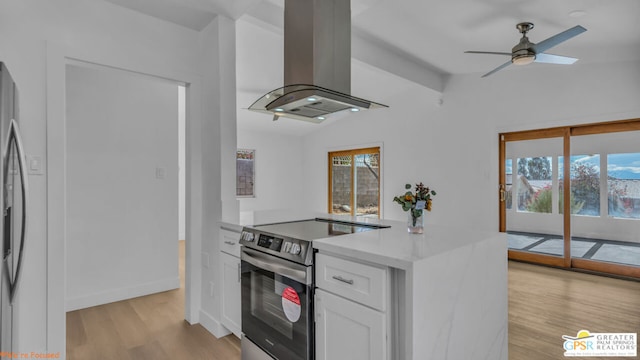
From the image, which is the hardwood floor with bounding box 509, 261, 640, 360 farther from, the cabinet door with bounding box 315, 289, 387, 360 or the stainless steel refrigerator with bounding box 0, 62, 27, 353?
the stainless steel refrigerator with bounding box 0, 62, 27, 353

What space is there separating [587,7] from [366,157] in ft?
14.7

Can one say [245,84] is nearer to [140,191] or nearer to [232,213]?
[140,191]

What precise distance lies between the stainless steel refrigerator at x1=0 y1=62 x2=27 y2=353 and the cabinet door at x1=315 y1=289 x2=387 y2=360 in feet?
4.38

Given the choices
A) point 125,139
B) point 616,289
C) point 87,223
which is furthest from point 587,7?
point 87,223

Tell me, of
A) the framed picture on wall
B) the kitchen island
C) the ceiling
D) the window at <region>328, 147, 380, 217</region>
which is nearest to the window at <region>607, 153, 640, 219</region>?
the ceiling

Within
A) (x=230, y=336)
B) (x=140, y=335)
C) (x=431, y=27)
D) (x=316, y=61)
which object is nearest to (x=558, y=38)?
(x=431, y=27)

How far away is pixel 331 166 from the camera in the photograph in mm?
7535

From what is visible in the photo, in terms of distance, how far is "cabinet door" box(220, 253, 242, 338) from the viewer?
2.32 m

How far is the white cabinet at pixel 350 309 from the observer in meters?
1.34

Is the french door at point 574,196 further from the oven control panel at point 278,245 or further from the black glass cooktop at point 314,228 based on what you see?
the oven control panel at point 278,245

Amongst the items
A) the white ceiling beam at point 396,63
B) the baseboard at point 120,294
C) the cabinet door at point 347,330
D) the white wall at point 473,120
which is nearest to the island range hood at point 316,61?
the cabinet door at point 347,330

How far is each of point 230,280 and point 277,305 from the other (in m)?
0.70

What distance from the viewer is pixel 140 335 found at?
2.50m

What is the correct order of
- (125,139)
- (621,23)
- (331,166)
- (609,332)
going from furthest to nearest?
(331,166), (125,139), (621,23), (609,332)
